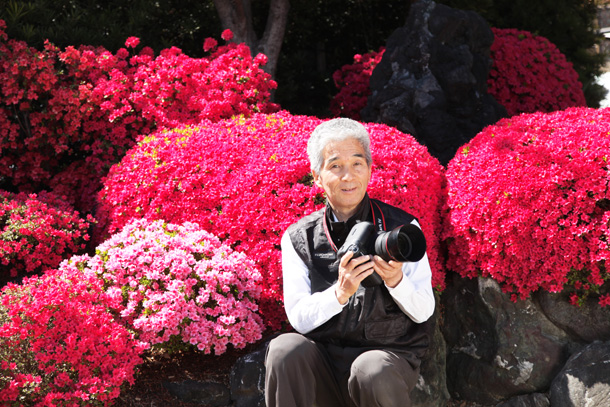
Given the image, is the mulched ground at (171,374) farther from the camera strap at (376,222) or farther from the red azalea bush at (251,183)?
the camera strap at (376,222)

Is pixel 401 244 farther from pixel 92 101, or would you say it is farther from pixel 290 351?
pixel 92 101

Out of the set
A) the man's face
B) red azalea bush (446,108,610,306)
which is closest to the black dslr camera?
the man's face

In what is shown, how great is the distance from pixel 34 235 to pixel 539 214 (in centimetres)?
323

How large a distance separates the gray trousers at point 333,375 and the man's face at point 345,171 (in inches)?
24.7

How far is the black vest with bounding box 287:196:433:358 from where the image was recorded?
271 cm

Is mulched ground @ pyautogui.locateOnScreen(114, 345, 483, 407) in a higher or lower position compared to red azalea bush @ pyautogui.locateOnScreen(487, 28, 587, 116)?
lower

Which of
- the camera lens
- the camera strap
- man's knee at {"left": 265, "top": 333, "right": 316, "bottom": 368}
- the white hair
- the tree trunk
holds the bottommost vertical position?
man's knee at {"left": 265, "top": 333, "right": 316, "bottom": 368}

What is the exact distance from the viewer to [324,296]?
A: 2643mm

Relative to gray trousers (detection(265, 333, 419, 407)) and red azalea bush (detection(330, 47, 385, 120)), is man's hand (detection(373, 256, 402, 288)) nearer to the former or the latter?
gray trousers (detection(265, 333, 419, 407))

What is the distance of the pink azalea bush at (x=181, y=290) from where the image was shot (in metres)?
3.39

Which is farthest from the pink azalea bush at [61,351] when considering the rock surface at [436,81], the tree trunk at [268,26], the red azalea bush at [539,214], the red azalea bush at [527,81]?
the red azalea bush at [527,81]

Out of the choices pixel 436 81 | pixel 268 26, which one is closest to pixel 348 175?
pixel 436 81

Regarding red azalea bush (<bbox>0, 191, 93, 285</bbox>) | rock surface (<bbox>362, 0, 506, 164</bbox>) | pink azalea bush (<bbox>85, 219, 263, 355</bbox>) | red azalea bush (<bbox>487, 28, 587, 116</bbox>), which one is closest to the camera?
pink azalea bush (<bbox>85, 219, 263, 355</bbox>)

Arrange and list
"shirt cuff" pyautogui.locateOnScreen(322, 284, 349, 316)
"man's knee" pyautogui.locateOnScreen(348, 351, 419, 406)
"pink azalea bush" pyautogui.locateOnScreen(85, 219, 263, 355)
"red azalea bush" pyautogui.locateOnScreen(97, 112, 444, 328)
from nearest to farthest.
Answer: "man's knee" pyautogui.locateOnScreen(348, 351, 419, 406)
"shirt cuff" pyautogui.locateOnScreen(322, 284, 349, 316)
"pink azalea bush" pyautogui.locateOnScreen(85, 219, 263, 355)
"red azalea bush" pyautogui.locateOnScreen(97, 112, 444, 328)
